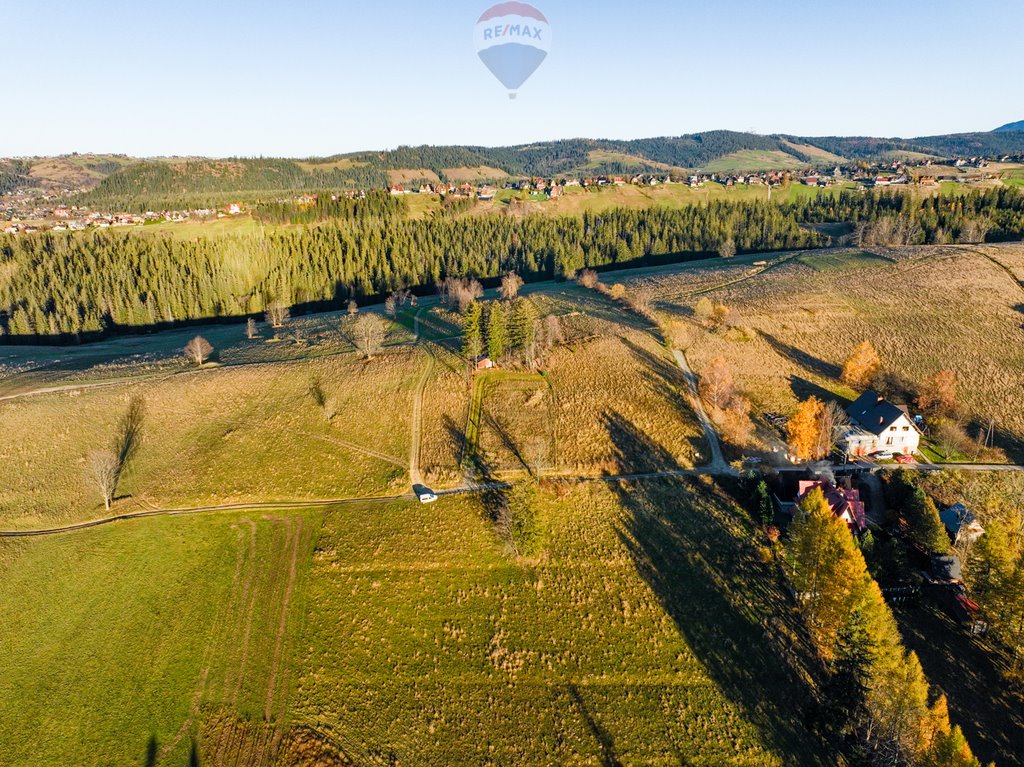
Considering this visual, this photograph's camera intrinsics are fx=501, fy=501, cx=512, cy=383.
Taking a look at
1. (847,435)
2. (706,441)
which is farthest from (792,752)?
(847,435)

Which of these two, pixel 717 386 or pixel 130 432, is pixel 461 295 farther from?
pixel 130 432

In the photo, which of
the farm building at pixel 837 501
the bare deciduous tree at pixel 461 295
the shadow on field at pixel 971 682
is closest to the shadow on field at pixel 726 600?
the farm building at pixel 837 501

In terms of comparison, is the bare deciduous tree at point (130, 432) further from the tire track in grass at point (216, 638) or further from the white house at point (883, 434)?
the white house at point (883, 434)

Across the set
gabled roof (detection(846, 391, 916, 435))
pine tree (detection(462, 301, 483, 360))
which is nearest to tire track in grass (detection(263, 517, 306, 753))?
pine tree (detection(462, 301, 483, 360))

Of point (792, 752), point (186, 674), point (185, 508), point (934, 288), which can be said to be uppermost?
point (934, 288)

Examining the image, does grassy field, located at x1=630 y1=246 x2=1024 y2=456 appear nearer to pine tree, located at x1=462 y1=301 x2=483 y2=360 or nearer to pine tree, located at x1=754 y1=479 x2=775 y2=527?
pine tree, located at x1=754 y1=479 x2=775 y2=527

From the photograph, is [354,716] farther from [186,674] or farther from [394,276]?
[394,276]
